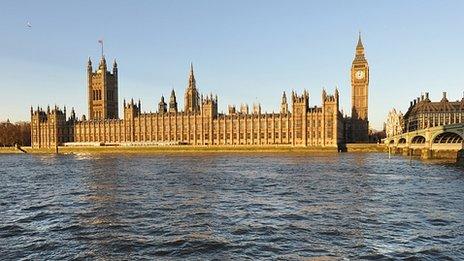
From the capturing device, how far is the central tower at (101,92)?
182 m

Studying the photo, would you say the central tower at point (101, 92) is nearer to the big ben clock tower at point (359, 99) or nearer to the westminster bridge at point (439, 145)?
the big ben clock tower at point (359, 99)

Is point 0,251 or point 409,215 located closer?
point 0,251

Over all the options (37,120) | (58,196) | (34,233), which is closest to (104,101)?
(37,120)

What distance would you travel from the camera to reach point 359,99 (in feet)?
510

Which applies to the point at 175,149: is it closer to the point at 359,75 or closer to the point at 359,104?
the point at 359,104

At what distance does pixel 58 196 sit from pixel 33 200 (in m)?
2.39

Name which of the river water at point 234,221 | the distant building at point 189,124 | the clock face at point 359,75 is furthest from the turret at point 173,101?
the river water at point 234,221

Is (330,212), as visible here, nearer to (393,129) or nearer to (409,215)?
(409,215)

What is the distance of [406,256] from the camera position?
54.7 ft

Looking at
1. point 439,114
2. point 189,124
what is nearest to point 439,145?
point 439,114

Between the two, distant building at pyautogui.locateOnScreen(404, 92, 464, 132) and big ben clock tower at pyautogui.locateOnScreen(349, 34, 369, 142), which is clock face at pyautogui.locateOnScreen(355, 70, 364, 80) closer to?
big ben clock tower at pyautogui.locateOnScreen(349, 34, 369, 142)

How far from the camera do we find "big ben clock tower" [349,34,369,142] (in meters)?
150

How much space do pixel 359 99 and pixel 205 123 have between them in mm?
61583

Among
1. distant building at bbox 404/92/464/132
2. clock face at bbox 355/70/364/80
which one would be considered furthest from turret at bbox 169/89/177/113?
distant building at bbox 404/92/464/132
